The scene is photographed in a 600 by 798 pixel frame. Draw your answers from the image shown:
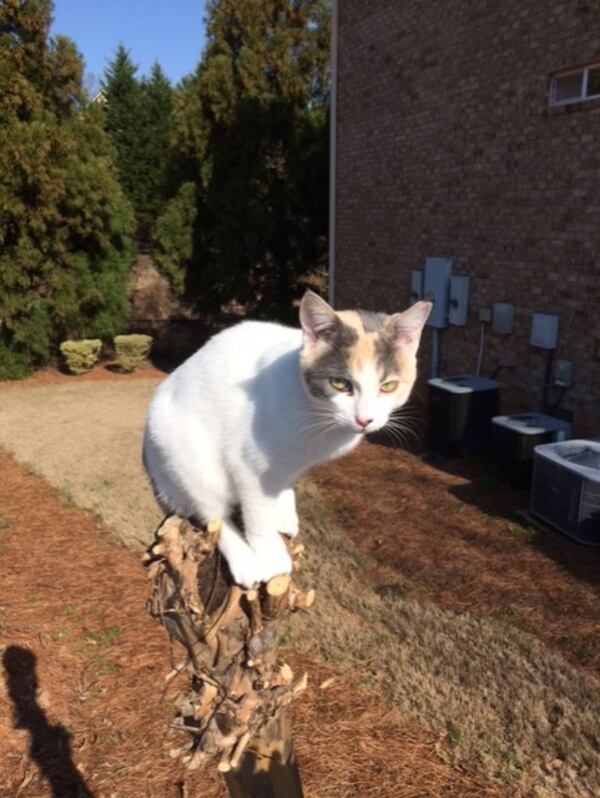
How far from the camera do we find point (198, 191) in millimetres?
13617

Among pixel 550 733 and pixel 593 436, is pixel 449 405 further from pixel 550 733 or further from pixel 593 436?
pixel 550 733

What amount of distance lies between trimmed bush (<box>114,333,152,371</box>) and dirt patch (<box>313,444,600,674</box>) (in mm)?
7436

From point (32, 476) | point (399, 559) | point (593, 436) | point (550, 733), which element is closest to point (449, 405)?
point (593, 436)

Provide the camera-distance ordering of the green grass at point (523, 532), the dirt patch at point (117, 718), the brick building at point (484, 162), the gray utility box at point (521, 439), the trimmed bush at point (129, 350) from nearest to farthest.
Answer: the dirt patch at point (117, 718)
the green grass at point (523, 532)
the gray utility box at point (521, 439)
the brick building at point (484, 162)
the trimmed bush at point (129, 350)

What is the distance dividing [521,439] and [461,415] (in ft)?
3.75

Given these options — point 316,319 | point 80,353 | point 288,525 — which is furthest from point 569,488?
point 80,353

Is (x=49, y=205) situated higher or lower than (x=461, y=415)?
higher

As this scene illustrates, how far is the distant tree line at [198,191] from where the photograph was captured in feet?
40.6

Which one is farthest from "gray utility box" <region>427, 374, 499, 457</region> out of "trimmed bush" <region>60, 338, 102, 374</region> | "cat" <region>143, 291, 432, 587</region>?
"trimmed bush" <region>60, 338, 102, 374</region>

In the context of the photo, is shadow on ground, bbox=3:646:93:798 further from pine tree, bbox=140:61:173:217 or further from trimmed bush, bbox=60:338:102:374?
pine tree, bbox=140:61:173:217

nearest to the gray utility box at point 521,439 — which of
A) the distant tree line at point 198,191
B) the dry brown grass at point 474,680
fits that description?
the dry brown grass at point 474,680

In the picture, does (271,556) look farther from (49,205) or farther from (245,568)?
(49,205)

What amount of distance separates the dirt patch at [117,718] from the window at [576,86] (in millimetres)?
6685

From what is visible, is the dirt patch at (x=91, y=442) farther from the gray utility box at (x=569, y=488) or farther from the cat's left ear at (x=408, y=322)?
the cat's left ear at (x=408, y=322)
